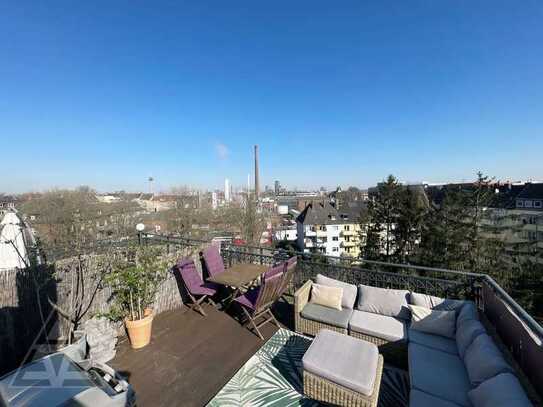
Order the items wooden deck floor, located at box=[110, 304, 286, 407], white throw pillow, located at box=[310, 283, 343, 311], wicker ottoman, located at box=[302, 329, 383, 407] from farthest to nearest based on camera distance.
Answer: white throw pillow, located at box=[310, 283, 343, 311] < wooden deck floor, located at box=[110, 304, 286, 407] < wicker ottoman, located at box=[302, 329, 383, 407]

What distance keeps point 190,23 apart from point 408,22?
6390mm

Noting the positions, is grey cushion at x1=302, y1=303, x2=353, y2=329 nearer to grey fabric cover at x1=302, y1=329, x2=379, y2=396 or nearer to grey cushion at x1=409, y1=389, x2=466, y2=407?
grey fabric cover at x1=302, y1=329, x2=379, y2=396

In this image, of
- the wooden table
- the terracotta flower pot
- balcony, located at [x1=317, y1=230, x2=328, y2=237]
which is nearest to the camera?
the terracotta flower pot

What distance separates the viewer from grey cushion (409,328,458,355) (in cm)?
262

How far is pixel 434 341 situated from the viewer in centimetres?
275

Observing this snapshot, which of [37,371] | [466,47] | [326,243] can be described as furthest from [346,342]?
[326,243]

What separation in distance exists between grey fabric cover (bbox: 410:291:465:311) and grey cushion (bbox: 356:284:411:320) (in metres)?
0.13

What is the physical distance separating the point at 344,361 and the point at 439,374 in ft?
2.98

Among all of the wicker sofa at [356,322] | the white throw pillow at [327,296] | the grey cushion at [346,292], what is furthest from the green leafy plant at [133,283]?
the grey cushion at [346,292]

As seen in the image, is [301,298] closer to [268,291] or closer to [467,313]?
[268,291]

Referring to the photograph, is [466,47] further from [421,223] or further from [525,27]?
[421,223]

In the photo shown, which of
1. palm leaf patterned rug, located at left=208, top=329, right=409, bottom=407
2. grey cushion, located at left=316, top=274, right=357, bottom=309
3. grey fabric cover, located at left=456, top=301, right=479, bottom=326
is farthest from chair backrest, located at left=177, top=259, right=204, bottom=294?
grey fabric cover, located at left=456, top=301, right=479, bottom=326

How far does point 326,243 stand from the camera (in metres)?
32.0

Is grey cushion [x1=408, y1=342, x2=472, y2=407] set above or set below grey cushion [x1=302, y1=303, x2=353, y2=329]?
above
